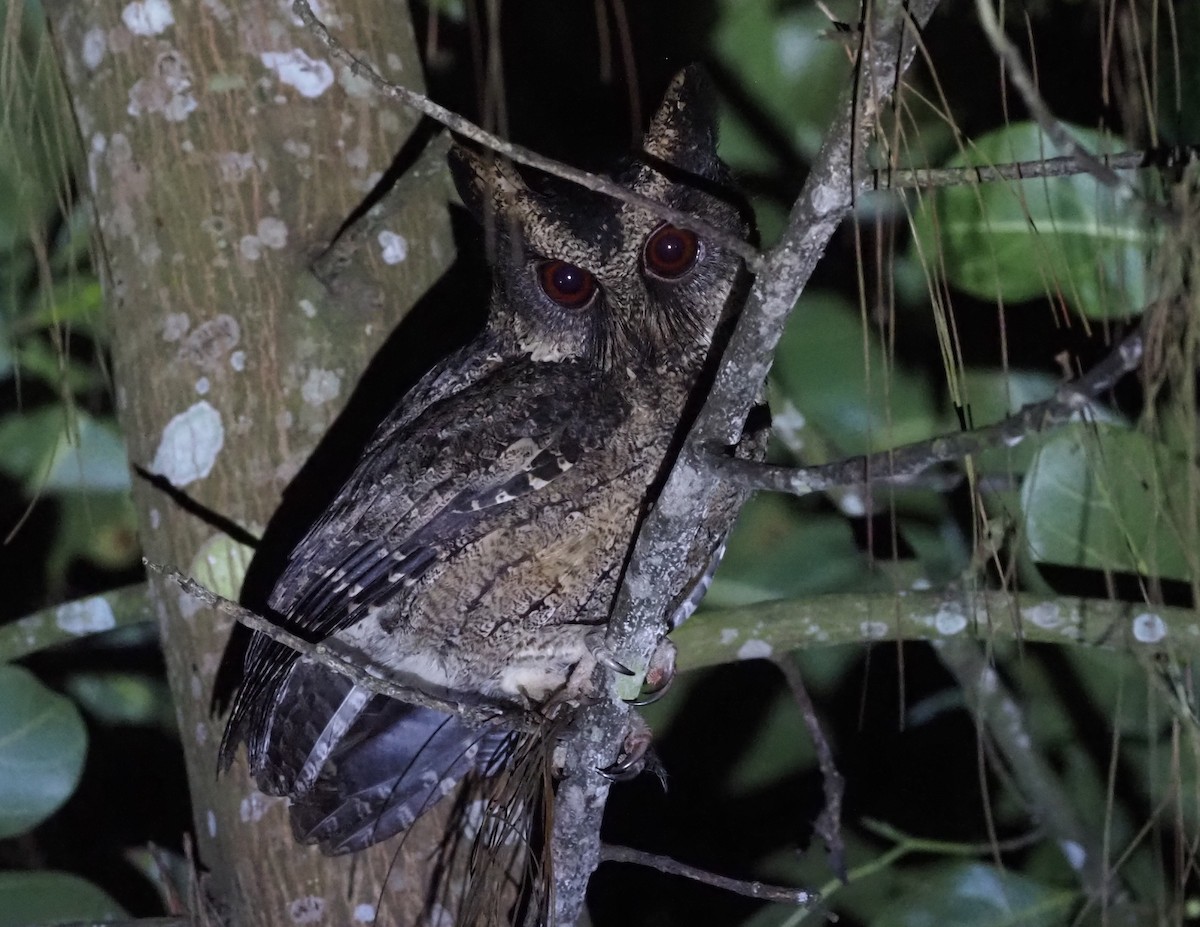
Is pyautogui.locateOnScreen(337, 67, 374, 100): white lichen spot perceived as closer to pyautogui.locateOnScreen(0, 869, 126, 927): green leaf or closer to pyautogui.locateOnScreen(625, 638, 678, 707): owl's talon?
pyautogui.locateOnScreen(625, 638, 678, 707): owl's talon

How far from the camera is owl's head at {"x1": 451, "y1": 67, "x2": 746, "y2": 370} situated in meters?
1.30

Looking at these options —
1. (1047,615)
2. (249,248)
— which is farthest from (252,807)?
(1047,615)

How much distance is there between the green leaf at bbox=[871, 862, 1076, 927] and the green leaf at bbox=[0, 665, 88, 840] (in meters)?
1.31

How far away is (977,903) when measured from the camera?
6.02ft

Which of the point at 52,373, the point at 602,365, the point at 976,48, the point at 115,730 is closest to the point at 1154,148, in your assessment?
the point at 602,365

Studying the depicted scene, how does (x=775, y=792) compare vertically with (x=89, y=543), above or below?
below

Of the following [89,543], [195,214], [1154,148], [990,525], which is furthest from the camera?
[89,543]

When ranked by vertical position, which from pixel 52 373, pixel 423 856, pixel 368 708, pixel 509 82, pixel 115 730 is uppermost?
pixel 509 82

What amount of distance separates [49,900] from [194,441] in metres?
0.85

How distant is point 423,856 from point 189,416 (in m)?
0.64

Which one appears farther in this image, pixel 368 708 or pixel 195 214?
pixel 368 708

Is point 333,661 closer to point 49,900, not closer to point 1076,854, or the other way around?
point 49,900

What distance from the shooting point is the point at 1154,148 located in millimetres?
749

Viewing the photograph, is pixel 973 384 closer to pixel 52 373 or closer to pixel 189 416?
pixel 189 416
